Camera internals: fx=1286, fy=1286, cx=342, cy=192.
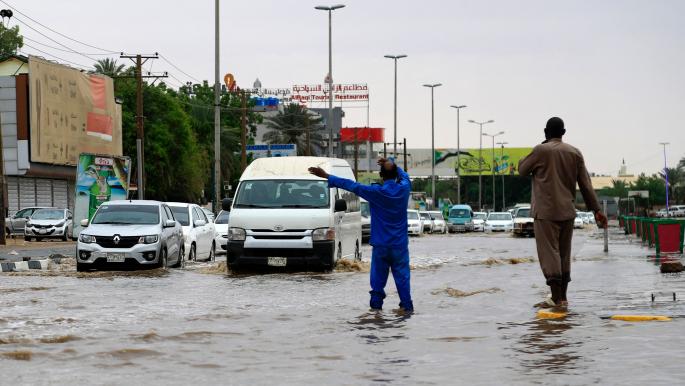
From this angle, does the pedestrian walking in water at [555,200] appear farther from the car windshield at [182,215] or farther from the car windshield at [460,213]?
the car windshield at [460,213]

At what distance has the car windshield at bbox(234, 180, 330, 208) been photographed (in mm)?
23172

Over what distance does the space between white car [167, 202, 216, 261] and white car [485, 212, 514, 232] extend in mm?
44216

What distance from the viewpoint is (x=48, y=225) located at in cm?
5000

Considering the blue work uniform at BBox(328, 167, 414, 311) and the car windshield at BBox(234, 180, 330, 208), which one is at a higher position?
the car windshield at BBox(234, 180, 330, 208)

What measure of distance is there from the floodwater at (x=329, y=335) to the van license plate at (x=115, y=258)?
350 centimetres

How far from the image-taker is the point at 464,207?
79250mm

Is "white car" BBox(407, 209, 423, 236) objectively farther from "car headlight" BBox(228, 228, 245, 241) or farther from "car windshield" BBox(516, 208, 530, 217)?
"car headlight" BBox(228, 228, 245, 241)

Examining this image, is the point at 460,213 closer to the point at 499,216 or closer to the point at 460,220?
the point at 460,220

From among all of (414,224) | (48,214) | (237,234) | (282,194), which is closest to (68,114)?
(48,214)

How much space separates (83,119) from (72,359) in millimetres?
59147

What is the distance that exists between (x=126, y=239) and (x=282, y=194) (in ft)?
9.89

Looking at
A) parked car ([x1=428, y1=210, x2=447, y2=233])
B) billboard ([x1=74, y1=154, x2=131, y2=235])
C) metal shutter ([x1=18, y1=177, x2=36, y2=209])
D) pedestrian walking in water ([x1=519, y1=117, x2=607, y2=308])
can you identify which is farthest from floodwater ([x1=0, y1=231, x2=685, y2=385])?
parked car ([x1=428, y1=210, x2=447, y2=233])

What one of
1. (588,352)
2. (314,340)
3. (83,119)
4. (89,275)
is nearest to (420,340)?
(314,340)

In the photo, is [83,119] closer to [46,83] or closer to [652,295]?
[46,83]
